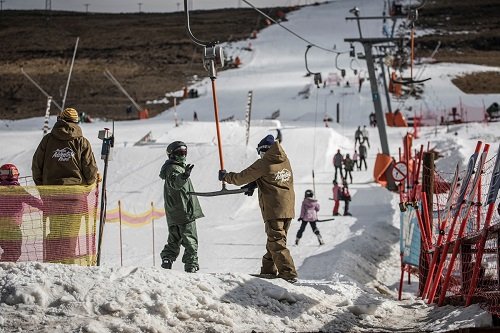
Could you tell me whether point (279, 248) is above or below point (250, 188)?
below

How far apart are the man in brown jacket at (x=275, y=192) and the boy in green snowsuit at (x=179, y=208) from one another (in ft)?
2.21

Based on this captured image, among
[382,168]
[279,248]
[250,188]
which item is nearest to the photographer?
[279,248]

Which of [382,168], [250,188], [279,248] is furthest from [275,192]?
[382,168]

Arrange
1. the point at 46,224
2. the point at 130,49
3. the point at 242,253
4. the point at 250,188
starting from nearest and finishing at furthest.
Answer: the point at 46,224 < the point at 250,188 < the point at 242,253 < the point at 130,49

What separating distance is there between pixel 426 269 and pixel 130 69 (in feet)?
203

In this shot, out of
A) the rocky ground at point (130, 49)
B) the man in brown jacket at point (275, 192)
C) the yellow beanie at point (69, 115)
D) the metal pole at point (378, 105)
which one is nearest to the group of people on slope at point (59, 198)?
the yellow beanie at point (69, 115)

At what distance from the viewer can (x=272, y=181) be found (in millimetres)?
9906

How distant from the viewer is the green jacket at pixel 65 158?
9898 mm

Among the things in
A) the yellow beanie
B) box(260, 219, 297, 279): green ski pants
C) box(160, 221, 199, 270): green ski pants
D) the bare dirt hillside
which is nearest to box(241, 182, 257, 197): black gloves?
box(260, 219, 297, 279): green ski pants

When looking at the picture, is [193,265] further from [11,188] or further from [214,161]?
[214,161]

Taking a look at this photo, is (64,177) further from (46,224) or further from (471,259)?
(471,259)

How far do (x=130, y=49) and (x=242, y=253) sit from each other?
64.9m

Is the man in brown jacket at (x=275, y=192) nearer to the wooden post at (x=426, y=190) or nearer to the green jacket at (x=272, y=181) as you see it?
the green jacket at (x=272, y=181)

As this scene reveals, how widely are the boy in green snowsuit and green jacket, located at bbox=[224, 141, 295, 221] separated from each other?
83 centimetres
